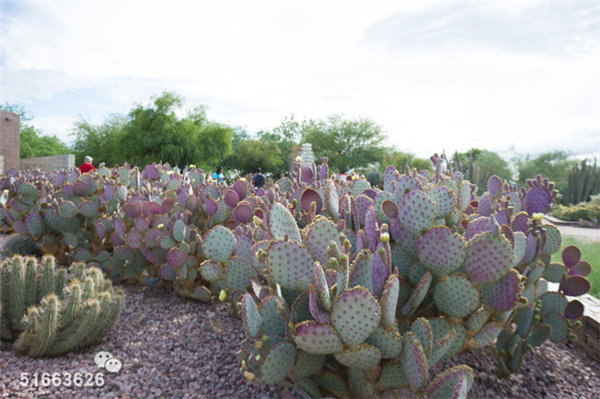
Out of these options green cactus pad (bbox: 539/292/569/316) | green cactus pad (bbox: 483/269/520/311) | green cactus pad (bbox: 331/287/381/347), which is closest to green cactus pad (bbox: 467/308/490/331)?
green cactus pad (bbox: 483/269/520/311)

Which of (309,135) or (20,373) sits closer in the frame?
(20,373)

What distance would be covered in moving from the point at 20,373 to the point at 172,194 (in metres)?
2.17

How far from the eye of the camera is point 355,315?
176 centimetres

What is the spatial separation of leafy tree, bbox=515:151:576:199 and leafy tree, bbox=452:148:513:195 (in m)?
1.28

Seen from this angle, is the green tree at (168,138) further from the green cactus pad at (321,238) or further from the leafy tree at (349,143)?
the green cactus pad at (321,238)

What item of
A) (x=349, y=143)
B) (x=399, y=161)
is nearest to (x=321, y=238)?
(x=399, y=161)

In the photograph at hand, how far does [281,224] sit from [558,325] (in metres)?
2.33

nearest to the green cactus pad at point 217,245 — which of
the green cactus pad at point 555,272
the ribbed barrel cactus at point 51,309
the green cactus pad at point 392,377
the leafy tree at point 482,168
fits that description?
the ribbed barrel cactus at point 51,309

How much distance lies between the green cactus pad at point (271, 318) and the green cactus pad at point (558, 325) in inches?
85.9

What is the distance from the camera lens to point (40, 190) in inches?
236

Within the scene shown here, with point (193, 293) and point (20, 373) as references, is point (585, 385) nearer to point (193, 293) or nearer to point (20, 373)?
point (193, 293)

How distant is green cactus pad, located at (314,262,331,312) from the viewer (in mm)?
1744

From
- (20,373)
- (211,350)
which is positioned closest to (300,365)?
(211,350)

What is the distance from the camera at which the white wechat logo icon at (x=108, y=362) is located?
2.84m
